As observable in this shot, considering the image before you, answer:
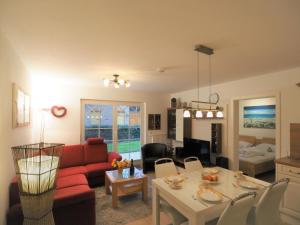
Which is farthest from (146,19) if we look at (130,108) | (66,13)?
(130,108)

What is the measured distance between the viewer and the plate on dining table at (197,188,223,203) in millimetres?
1646

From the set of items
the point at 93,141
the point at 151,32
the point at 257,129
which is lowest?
the point at 93,141

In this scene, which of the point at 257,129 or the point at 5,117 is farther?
the point at 257,129

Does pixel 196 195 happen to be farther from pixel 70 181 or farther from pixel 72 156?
pixel 72 156

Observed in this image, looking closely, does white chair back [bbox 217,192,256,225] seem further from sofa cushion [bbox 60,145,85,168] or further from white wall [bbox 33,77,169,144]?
white wall [bbox 33,77,169,144]

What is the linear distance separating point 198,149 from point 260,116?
7.87 ft

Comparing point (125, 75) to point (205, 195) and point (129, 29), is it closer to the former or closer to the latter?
point (129, 29)

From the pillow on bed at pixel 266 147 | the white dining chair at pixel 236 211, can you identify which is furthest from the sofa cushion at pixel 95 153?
the pillow on bed at pixel 266 147

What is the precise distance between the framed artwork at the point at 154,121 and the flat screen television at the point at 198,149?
1.10 metres

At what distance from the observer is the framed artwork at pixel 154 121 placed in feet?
17.8

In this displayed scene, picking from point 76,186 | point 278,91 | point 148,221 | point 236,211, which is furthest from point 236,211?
point 278,91

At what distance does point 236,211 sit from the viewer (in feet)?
4.71

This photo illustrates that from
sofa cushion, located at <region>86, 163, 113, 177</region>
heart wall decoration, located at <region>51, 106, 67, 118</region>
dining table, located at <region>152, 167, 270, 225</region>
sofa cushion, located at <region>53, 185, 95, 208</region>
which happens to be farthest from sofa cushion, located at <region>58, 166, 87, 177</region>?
dining table, located at <region>152, 167, 270, 225</region>

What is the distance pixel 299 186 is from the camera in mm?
2281
